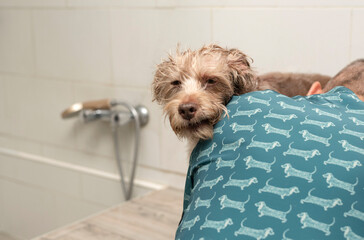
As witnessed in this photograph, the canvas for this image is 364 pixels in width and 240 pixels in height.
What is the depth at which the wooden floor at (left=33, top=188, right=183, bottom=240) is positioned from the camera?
4.50ft

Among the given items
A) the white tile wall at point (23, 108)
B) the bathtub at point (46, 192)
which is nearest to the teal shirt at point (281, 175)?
the bathtub at point (46, 192)

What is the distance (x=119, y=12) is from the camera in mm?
1812

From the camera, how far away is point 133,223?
58.1 inches

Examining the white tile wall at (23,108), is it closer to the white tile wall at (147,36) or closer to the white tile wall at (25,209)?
the white tile wall at (25,209)

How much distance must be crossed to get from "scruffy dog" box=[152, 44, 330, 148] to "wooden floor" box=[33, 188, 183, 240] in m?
0.54

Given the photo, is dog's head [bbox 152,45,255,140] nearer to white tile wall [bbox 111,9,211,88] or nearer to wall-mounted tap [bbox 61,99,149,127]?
white tile wall [bbox 111,9,211,88]

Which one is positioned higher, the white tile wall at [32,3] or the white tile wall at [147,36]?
A: the white tile wall at [32,3]

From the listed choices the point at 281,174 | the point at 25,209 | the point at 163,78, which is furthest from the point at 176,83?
the point at 25,209

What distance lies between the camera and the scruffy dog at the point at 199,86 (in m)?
0.89

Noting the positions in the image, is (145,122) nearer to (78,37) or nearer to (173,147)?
(173,147)

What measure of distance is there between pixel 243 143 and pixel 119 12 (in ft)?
3.94

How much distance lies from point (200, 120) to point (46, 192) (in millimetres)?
1680

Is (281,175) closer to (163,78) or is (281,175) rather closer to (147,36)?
(163,78)

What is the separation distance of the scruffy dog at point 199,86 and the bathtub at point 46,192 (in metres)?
0.93
